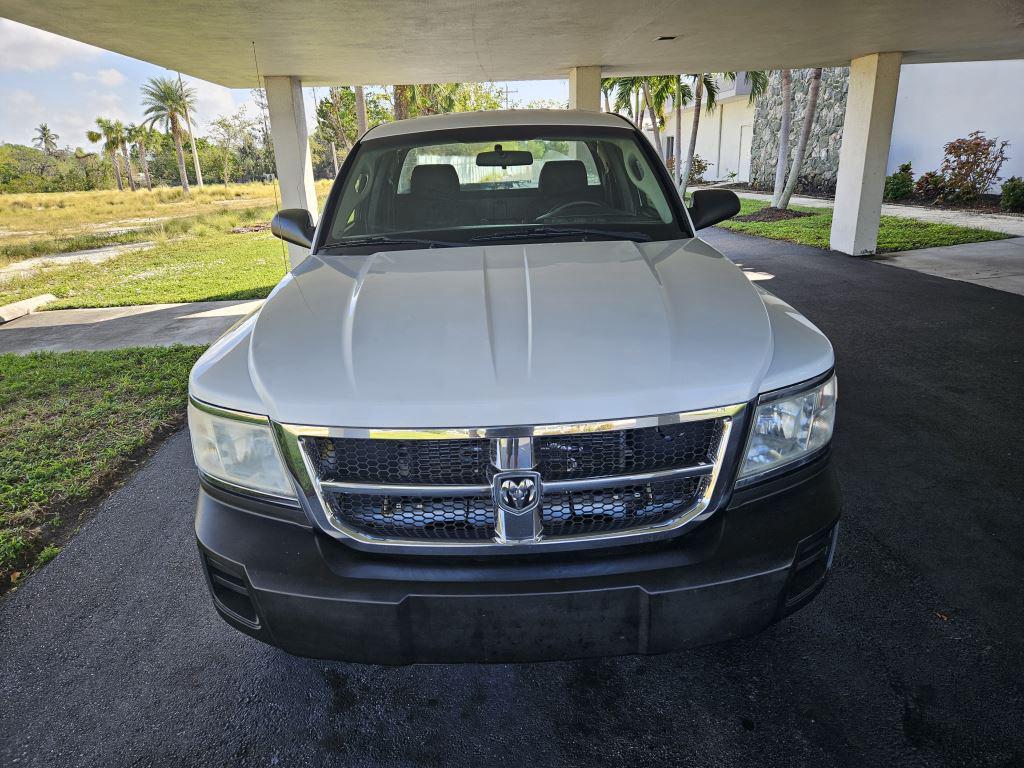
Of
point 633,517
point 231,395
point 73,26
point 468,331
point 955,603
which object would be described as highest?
point 73,26

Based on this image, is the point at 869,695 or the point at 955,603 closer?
the point at 869,695

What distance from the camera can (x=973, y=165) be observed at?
14.9 m

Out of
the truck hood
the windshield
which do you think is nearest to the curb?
the windshield

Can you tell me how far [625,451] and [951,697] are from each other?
139 centimetres

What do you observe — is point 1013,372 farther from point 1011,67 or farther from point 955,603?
point 1011,67

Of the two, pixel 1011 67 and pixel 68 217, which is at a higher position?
pixel 1011 67

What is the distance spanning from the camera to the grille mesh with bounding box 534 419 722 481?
1.65 meters

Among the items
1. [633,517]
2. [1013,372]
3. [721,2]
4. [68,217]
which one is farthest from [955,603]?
[68,217]

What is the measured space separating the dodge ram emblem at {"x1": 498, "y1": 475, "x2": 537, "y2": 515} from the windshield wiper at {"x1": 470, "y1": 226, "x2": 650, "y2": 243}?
1356 millimetres

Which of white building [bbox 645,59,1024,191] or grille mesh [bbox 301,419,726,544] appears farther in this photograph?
white building [bbox 645,59,1024,191]

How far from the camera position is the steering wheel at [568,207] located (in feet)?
9.76

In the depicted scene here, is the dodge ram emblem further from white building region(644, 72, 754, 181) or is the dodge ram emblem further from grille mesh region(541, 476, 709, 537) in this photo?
white building region(644, 72, 754, 181)

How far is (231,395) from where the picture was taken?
1.75 m

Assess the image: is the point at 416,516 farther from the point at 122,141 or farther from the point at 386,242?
the point at 122,141
